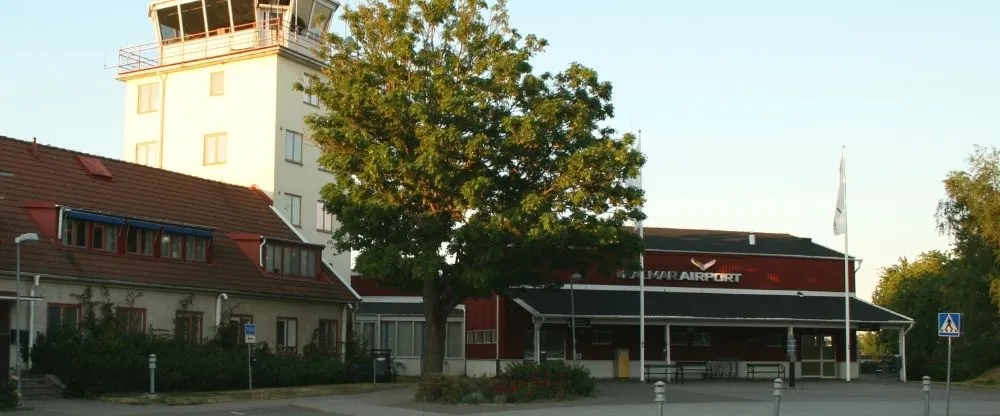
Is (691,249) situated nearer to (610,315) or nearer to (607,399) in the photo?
(610,315)

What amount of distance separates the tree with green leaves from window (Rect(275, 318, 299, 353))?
534 centimetres

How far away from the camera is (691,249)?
167 ft

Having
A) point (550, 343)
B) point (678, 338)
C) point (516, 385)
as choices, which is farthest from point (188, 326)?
point (678, 338)

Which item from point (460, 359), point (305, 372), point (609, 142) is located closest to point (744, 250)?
point (460, 359)

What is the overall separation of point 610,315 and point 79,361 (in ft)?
71.3

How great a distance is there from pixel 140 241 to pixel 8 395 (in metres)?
9.59

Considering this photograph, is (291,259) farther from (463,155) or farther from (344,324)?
(463,155)

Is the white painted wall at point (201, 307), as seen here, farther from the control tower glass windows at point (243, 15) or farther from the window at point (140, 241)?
the control tower glass windows at point (243, 15)

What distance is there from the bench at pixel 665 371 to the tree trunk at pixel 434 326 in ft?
34.5

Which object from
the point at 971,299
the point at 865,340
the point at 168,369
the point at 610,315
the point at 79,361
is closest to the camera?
the point at 79,361

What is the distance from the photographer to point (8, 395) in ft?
88.7

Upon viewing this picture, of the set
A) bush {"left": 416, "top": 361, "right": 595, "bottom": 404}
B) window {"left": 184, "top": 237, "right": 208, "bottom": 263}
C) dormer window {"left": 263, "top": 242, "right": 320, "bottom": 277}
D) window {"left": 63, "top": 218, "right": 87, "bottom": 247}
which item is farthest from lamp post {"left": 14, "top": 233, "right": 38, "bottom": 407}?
dormer window {"left": 263, "top": 242, "right": 320, "bottom": 277}

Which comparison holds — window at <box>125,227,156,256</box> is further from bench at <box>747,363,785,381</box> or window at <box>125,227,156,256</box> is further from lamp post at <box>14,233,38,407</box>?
bench at <box>747,363,785,381</box>

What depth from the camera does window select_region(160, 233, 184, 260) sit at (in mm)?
36812
